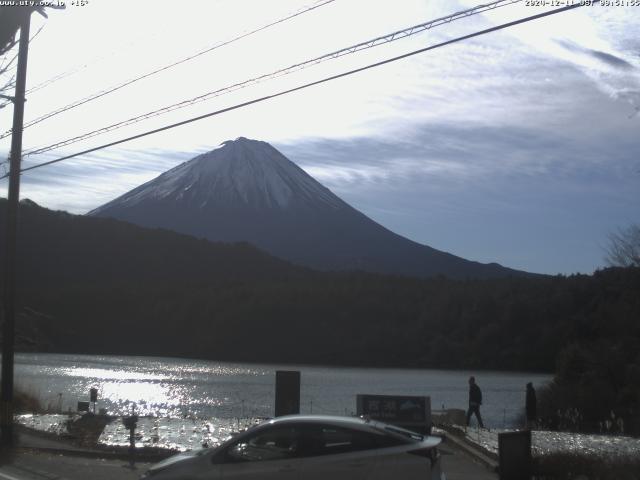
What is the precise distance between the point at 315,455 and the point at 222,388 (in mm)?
34177

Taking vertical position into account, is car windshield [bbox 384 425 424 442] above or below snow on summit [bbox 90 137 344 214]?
below

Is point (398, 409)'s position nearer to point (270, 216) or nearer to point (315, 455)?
point (315, 455)

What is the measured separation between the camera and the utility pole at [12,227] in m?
19.7

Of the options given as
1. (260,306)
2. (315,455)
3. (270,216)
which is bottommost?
(315,455)

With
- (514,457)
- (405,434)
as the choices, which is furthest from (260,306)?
(405,434)

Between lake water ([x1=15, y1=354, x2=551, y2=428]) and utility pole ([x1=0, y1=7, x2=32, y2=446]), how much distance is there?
688cm

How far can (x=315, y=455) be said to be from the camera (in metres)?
10.1

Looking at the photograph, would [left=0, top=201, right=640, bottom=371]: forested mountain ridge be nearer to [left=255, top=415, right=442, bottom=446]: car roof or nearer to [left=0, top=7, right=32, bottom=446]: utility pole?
[left=0, top=7, right=32, bottom=446]: utility pole

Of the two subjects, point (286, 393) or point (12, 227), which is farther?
point (12, 227)

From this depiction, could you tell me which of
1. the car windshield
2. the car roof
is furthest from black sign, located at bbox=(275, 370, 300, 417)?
the car windshield

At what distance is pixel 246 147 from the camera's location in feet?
490

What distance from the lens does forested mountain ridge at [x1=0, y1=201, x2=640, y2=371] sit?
205 feet

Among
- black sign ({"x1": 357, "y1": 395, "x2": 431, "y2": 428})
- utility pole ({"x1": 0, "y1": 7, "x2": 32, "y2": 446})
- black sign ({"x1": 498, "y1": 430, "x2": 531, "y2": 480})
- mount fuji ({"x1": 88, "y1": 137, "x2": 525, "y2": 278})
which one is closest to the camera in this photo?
black sign ({"x1": 498, "y1": 430, "x2": 531, "y2": 480})

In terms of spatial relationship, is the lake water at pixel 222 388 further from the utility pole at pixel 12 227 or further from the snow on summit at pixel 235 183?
the snow on summit at pixel 235 183
